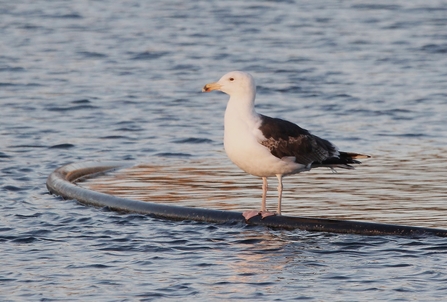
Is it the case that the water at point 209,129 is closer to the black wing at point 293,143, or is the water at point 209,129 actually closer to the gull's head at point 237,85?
the black wing at point 293,143

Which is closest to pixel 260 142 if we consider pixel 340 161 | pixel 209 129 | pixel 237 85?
pixel 237 85

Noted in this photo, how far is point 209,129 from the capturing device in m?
13.6

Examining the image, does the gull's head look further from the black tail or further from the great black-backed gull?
the black tail

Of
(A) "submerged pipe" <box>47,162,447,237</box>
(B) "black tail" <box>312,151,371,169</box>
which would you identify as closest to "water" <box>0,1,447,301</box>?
(A) "submerged pipe" <box>47,162,447,237</box>

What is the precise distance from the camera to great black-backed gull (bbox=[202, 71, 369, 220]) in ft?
26.5

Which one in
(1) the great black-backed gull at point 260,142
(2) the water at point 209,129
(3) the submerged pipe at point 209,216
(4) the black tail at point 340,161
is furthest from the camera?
(4) the black tail at point 340,161

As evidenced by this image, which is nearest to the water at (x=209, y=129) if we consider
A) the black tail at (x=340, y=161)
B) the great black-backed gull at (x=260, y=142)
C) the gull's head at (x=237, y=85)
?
the black tail at (x=340, y=161)

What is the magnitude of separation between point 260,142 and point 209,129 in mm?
5503

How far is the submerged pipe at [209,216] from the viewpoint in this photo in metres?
7.78

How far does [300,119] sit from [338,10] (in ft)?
38.7

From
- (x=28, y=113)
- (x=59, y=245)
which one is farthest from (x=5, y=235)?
(x=28, y=113)

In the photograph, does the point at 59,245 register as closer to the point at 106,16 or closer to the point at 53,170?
the point at 53,170

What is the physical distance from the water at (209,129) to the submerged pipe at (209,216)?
0.08 meters

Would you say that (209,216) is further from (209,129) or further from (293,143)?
(209,129)
